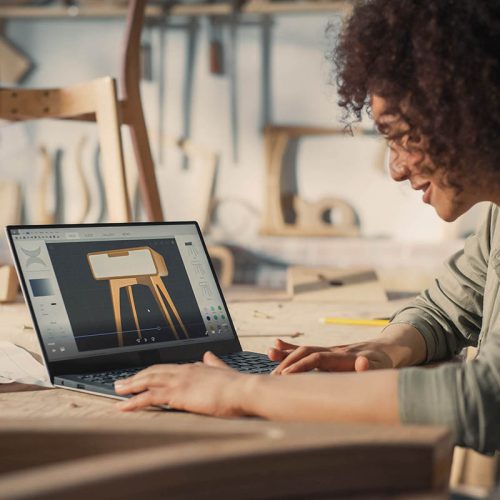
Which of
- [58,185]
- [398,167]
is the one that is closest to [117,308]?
[398,167]

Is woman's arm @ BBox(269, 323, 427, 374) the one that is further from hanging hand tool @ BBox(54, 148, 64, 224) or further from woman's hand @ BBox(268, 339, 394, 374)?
hanging hand tool @ BBox(54, 148, 64, 224)

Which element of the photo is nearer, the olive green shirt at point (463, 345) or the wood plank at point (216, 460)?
the wood plank at point (216, 460)

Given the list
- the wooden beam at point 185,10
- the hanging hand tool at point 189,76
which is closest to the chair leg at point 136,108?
the wooden beam at point 185,10

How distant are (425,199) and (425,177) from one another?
58mm

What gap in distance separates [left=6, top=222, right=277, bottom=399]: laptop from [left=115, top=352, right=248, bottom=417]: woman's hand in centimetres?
5

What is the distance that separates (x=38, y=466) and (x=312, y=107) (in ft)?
12.8

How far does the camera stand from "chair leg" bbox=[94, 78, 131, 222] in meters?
1.70

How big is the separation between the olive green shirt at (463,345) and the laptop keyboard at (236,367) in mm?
216

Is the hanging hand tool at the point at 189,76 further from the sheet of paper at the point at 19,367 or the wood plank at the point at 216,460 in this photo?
the wood plank at the point at 216,460

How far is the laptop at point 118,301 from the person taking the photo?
3.17 feet

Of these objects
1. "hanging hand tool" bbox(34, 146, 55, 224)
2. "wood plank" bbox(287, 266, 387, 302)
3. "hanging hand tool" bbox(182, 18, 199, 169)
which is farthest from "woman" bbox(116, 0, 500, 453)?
"hanging hand tool" bbox(34, 146, 55, 224)

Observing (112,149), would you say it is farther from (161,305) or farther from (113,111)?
(161,305)

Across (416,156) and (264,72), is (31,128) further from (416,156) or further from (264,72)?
(416,156)

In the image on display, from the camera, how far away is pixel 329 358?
97cm
